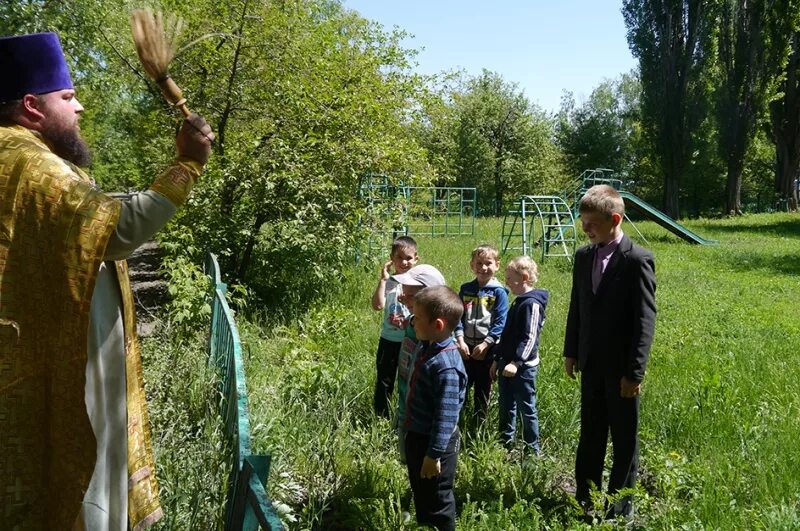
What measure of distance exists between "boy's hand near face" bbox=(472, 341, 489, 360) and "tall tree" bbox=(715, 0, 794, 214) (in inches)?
1216

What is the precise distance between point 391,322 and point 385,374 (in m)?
0.38

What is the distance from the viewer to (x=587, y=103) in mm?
55875

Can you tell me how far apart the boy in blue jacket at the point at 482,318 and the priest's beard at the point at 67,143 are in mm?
2730

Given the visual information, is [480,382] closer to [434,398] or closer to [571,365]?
[571,365]

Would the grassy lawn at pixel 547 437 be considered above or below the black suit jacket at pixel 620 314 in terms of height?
below

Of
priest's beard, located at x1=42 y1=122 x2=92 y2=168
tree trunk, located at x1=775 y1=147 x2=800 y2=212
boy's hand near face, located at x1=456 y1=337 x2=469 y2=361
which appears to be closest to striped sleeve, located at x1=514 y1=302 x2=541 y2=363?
boy's hand near face, located at x1=456 y1=337 x2=469 y2=361

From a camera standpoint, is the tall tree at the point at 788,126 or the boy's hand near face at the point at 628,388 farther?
the tall tree at the point at 788,126

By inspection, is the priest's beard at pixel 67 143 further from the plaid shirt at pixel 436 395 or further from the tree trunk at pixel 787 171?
the tree trunk at pixel 787 171

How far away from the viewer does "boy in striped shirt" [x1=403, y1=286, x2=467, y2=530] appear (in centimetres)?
298

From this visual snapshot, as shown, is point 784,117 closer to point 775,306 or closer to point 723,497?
point 775,306

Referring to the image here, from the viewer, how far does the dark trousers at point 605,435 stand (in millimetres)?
3412

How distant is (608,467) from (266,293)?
5.37m

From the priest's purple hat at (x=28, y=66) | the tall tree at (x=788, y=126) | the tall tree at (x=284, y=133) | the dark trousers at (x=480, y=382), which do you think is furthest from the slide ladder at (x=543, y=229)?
the tall tree at (x=788, y=126)

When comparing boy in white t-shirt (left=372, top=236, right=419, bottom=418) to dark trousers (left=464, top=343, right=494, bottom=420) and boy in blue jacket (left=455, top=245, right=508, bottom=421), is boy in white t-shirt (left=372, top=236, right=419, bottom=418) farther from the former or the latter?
dark trousers (left=464, top=343, right=494, bottom=420)
